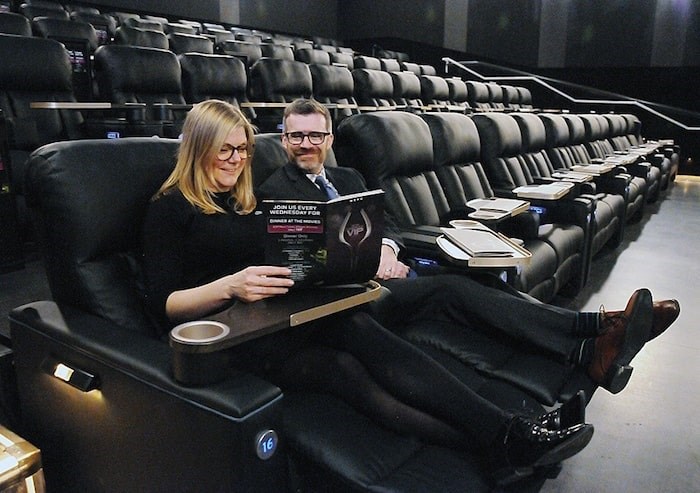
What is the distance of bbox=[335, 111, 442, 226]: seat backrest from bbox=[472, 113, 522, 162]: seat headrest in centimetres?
87

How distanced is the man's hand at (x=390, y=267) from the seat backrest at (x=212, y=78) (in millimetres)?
2522

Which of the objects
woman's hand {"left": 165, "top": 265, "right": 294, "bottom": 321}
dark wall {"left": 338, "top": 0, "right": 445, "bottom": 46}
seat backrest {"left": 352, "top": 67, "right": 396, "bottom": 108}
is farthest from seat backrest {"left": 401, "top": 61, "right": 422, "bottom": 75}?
woman's hand {"left": 165, "top": 265, "right": 294, "bottom": 321}

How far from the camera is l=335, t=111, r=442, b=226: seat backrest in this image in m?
2.25

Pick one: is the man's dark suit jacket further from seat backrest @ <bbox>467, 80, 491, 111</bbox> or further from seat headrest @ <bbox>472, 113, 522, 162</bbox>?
seat backrest @ <bbox>467, 80, 491, 111</bbox>

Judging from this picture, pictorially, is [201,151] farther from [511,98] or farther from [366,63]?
[511,98]

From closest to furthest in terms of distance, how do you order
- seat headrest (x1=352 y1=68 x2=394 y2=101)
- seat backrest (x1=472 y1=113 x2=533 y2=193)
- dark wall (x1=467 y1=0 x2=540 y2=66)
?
seat backrest (x1=472 y1=113 x2=533 y2=193)
seat headrest (x1=352 y1=68 x2=394 y2=101)
dark wall (x1=467 y1=0 x2=540 y2=66)

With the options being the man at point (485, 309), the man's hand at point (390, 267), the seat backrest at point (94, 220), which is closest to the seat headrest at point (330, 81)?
the man at point (485, 309)

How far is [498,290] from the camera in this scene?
1.72 m

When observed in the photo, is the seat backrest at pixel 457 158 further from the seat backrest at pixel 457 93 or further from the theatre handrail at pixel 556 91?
the theatre handrail at pixel 556 91

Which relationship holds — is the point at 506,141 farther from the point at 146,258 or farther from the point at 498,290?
the point at 146,258

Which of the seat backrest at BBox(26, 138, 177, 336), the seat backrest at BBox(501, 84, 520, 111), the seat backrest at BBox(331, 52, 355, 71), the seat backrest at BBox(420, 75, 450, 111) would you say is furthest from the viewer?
the seat backrest at BBox(501, 84, 520, 111)

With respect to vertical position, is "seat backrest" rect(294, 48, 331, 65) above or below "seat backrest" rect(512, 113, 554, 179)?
above

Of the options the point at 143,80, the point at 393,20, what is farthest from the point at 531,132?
the point at 393,20

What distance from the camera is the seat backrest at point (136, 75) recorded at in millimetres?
3352
